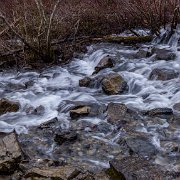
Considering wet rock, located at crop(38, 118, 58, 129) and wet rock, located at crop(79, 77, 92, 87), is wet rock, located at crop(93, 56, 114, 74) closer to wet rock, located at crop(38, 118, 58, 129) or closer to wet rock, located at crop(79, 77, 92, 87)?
wet rock, located at crop(79, 77, 92, 87)

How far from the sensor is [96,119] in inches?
226

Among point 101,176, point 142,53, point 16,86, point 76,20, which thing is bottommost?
point 16,86

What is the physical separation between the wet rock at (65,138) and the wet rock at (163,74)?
2733mm

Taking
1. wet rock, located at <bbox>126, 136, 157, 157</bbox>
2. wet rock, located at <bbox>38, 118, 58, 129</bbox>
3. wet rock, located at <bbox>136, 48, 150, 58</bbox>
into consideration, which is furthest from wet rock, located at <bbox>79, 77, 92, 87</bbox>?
wet rock, located at <bbox>126, 136, 157, 157</bbox>

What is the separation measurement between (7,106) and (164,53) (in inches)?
157

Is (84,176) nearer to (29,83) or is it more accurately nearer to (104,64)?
(29,83)

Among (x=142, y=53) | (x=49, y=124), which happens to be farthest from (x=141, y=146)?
(x=142, y=53)

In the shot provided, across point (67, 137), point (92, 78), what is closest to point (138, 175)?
point (67, 137)

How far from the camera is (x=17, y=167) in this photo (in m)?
4.31

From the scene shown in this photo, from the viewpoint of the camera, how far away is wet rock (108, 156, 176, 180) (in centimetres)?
405

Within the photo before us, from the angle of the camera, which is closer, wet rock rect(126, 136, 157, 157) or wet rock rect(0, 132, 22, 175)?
wet rock rect(0, 132, 22, 175)

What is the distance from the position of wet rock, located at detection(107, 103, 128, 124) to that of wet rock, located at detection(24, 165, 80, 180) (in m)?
1.58

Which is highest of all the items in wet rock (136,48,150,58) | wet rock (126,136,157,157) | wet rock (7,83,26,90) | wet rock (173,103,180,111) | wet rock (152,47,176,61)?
wet rock (152,47,176,61)

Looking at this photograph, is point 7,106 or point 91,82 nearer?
point 7,106
